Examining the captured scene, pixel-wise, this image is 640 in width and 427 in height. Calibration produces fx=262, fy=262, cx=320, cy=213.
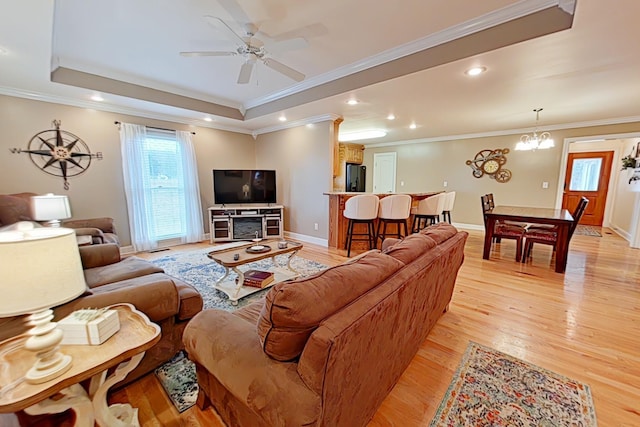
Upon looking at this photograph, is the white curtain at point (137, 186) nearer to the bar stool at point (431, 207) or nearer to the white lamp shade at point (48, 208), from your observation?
the white lamp shade at point (48, 208)

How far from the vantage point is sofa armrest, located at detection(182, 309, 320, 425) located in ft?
3.00

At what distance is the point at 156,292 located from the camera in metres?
1.63

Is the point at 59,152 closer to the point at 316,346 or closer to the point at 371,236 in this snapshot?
the point at 371,236

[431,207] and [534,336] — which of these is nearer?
[534,336]

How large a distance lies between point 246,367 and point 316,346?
0.37 metres

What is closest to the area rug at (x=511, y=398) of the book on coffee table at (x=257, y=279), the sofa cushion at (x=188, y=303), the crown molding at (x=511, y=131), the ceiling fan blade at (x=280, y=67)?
the sofa cushion at (x=188, y=303)

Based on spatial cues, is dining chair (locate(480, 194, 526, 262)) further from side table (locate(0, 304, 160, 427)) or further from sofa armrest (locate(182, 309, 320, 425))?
side table (locate(0, 304, 160, 427))

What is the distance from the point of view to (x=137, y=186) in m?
4.43

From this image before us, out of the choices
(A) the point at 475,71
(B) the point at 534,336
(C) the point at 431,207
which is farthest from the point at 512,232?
(A) the point at 475,71

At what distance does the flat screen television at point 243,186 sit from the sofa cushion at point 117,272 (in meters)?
3.00

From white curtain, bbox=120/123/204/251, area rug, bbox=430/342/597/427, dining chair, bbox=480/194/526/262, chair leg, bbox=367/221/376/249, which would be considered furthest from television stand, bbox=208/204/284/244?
area rug, bbox=430/342/597/427

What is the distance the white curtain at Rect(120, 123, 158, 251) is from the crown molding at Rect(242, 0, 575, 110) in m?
2.80

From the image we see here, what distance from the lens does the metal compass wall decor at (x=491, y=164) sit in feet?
20.1

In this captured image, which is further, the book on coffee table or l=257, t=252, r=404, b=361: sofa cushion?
the book on coffee table
